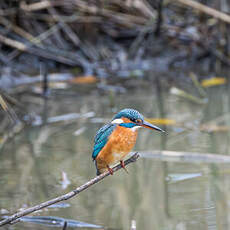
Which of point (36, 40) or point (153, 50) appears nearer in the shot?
point (36, 40)

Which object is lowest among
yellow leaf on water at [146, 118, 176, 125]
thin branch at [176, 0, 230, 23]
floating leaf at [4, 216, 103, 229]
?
floating leaf at [4, 216, 103, 229]

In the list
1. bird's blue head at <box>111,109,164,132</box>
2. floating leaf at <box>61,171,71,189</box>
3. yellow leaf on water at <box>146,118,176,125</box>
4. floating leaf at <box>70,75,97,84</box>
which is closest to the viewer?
bird's blue head at <box>111,109,164,132</box>

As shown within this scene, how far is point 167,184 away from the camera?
3879 mm

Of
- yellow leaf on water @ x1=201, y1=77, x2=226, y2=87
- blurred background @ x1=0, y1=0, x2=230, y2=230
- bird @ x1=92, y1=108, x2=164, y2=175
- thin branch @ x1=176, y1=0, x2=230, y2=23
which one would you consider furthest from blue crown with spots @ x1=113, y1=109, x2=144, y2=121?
thin branch @ x1=176, y1=0, x2=230, y2=23

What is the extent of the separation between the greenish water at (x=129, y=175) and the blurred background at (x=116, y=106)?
0.03ft

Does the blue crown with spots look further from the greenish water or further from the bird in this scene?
the greenish water

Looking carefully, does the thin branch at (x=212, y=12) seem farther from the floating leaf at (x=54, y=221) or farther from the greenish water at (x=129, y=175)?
the floating leaf at (x=54, y=221)

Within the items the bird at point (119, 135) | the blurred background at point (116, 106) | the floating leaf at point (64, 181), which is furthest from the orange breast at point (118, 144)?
the floating leaf at point (64, 181)

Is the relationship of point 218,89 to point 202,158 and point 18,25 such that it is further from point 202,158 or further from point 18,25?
point 18,25

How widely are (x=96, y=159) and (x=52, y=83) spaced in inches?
165

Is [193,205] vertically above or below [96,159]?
below

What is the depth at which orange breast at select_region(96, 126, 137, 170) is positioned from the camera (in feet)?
8.62

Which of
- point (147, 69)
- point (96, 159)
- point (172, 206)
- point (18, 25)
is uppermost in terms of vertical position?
point (18, 25)

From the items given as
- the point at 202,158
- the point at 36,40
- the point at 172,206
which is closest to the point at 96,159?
the point at 172,206
